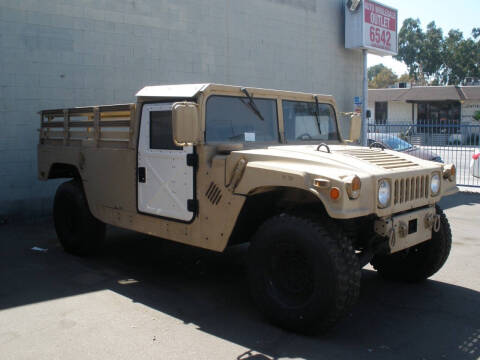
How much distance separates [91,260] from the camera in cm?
642

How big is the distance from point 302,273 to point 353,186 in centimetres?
86

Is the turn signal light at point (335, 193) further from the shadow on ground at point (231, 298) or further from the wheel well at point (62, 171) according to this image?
the wheel well at point (62, 171)

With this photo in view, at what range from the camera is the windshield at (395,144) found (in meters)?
14.3

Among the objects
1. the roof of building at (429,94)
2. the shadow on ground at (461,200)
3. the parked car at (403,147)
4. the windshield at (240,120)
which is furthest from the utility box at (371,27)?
the roof of building at (429,94)

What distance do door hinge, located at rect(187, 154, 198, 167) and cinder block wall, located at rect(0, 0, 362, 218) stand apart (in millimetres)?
4915

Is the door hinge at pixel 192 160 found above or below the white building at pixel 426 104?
below

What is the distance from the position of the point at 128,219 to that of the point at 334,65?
39.4 ft

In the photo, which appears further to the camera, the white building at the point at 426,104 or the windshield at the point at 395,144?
the white building at the point at 426,104

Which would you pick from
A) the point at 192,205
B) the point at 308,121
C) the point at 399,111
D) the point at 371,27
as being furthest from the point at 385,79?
the point at 192,205

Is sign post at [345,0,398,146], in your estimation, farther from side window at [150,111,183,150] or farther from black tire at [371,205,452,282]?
side window at [150,111,183,150]

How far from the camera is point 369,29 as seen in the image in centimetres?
1684

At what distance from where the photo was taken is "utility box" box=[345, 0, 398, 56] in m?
16.2

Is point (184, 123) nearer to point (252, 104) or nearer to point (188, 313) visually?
point (252, 104)

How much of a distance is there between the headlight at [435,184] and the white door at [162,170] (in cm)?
221
